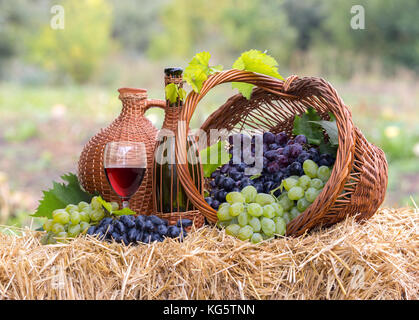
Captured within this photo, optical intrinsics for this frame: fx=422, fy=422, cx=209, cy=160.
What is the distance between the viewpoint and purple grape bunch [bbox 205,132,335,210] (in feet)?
5.15

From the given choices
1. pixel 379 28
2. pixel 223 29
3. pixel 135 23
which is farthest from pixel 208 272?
pixel 135 23

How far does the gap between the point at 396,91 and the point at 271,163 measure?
5291mm

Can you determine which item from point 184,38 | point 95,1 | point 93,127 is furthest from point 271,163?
point 184,38

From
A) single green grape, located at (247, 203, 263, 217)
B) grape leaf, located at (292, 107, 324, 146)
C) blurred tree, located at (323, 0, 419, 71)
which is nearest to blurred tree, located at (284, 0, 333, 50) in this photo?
blurred tree, located at (323, 0, 419, 71)

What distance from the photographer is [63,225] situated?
141cm

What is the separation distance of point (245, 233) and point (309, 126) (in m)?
0.59

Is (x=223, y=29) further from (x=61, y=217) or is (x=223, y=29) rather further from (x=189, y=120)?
(x=61, y=217)

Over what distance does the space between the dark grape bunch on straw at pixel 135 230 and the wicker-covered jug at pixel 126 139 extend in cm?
32

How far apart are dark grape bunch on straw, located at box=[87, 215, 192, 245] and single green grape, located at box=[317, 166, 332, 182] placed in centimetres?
52

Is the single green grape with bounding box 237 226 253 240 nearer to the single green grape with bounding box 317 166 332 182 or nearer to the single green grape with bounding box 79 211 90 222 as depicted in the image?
the single green grape with bounding box 317 166 332 182

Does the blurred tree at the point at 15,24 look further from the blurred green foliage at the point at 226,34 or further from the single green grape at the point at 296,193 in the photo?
the single green grape at the point at 296,193

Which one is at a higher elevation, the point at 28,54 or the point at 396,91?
the point at 28,54
